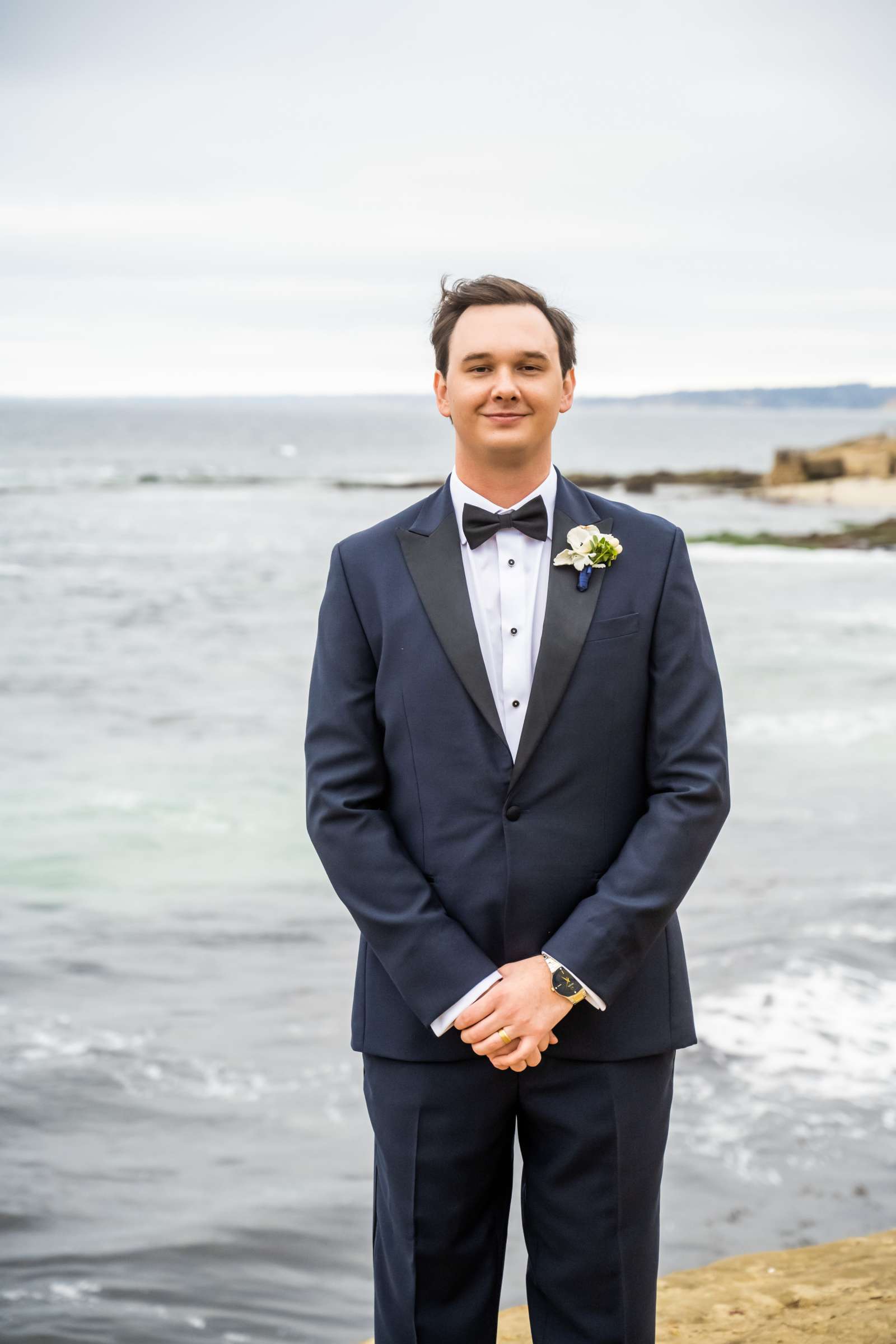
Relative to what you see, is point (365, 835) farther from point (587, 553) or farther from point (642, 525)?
point (642, 525)

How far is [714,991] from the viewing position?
5.33 m

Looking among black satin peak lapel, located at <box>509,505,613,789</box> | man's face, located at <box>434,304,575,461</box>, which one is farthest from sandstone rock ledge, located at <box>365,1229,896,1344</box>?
man's face, located at <box>434,304,575,461</box>

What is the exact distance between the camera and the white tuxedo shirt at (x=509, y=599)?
211 centimetres

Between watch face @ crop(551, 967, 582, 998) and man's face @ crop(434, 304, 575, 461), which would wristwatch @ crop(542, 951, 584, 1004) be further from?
man's face @ crop(434, 304, 575, 461)

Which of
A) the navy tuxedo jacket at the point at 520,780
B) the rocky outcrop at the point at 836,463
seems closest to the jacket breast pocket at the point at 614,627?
the navy tuxedo jacket at the point at 520,780

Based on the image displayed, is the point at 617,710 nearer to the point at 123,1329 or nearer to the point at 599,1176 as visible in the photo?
the point at 599,1176

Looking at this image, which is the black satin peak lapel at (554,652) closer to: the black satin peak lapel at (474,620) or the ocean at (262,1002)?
the black satin peak lapel at (474,620)

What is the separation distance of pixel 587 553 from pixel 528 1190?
105 centimetres

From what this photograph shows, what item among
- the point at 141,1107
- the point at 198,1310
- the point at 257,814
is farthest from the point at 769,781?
the point at 198,1310

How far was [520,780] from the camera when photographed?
208 cm

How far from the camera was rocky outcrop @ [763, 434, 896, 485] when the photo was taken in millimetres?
36438

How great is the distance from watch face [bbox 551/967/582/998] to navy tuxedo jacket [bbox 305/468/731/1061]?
47 mm

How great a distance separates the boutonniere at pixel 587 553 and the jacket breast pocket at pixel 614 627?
62mm

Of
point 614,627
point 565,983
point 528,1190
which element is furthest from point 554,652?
point 528,1190
